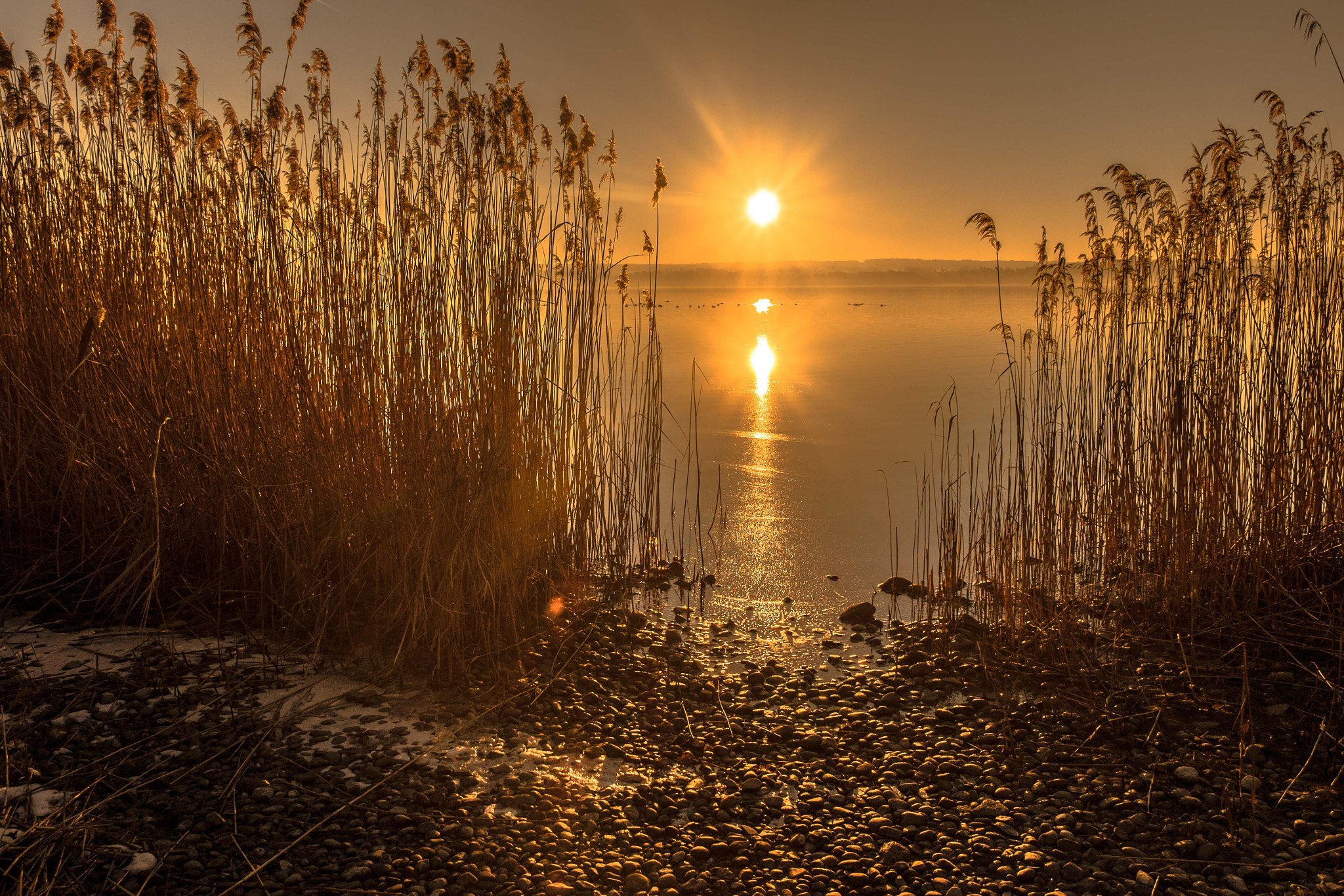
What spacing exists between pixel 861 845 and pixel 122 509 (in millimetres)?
2503

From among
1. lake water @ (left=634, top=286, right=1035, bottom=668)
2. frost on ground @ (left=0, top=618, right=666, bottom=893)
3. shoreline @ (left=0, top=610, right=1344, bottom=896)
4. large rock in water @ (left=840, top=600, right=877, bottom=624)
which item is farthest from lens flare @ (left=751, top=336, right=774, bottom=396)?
frost on ground @ (left=0, top=618, right=666, bottom=893)

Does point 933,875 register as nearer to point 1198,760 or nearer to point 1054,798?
point 1054,798

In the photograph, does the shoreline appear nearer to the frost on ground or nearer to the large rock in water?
the frost on ground

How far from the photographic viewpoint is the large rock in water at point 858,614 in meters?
3.19

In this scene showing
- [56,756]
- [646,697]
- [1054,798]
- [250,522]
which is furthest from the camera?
[250,522]

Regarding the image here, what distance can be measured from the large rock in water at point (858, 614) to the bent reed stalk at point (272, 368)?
1.14m

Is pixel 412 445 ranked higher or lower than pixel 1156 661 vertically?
higher

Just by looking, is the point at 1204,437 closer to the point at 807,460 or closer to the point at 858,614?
the point at 858,614

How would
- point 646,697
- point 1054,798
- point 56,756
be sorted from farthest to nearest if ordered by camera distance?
point 646,697
point 1054,798
point 56,756

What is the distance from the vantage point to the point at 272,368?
2.73 metres

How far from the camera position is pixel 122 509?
2775 mm

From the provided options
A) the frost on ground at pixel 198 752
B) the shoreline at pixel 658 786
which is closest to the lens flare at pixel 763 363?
the shoreline at pixel 658 786

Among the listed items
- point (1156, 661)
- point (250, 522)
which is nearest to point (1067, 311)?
point (1156, 661)

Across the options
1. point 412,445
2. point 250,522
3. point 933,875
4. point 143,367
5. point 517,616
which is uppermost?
point 143,367
